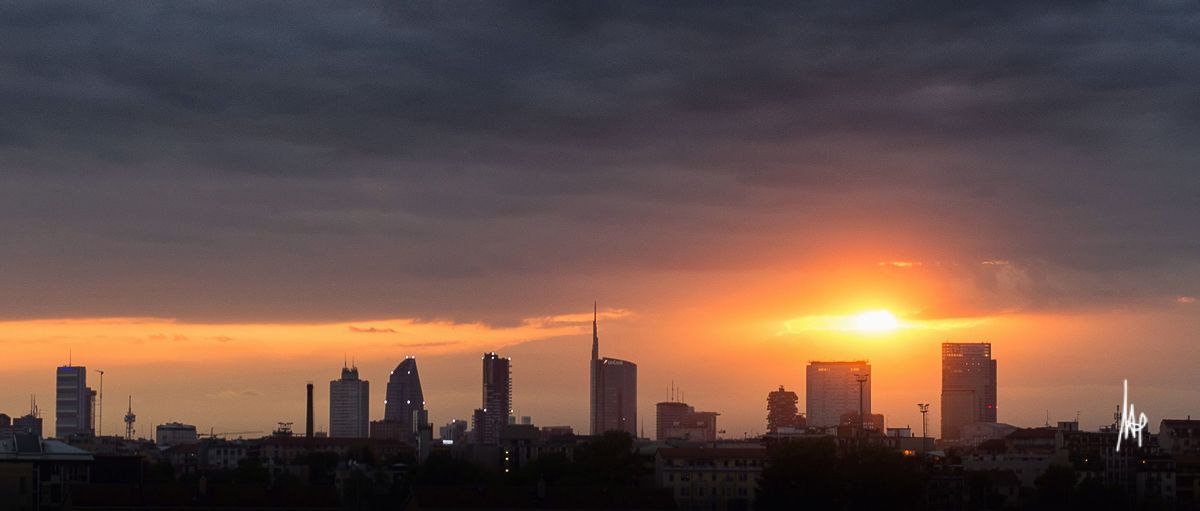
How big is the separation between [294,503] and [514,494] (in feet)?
67.1

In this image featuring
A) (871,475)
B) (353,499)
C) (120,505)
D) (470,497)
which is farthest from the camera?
(353,499)

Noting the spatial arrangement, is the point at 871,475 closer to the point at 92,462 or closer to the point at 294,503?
the point at 294,503

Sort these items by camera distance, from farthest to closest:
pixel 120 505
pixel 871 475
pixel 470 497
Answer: pixel 871 475 < pixel 470 497 < pixel 120 505

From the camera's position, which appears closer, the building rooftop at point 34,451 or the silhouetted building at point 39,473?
the silhouetted building at point 39,473

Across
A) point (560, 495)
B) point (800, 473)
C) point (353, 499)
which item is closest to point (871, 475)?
point (800, 473)

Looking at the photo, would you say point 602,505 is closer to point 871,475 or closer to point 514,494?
point 514,494

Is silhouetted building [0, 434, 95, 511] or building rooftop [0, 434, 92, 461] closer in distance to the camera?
silhouetted building [0, 434, 95, 511]

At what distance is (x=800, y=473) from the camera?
586 feet

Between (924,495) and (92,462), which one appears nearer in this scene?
(92,462)

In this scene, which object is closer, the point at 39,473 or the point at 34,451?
the point at 39,473

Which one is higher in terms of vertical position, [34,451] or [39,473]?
[34,451]

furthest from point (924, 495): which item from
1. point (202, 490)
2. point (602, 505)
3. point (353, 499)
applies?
point (202, 490)

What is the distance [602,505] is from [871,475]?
30758mm

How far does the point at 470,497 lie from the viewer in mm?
161750
